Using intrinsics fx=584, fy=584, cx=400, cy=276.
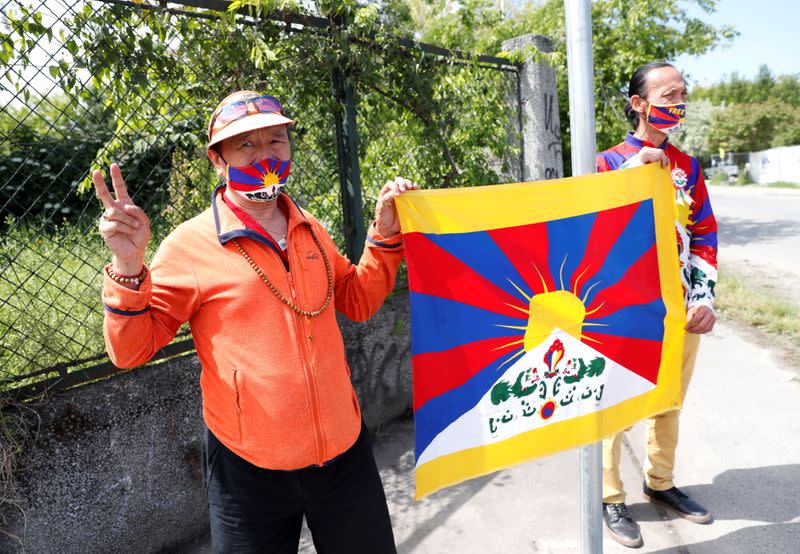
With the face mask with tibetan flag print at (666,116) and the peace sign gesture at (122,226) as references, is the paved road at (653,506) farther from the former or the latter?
the peace sign gesture at (122,226)

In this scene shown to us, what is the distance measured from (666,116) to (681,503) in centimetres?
185

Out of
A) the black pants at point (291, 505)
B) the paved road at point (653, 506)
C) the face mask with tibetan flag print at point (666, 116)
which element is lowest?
the paved road at point (653, 506)

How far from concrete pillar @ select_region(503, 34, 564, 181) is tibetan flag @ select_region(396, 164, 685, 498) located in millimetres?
3060

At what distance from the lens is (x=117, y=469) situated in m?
2.51

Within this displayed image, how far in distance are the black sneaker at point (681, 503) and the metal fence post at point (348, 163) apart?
2.08 metres

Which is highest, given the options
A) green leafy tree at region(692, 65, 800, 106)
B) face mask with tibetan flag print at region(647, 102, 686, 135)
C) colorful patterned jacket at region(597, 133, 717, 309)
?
green leafy tree at region(692, 65, 800, 106)

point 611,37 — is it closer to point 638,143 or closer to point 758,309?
point 758,309

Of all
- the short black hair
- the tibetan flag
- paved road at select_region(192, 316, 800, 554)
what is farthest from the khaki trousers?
the short black hair

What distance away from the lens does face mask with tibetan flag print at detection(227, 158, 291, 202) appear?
167 centimetres

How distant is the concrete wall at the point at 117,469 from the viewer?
2293 mm

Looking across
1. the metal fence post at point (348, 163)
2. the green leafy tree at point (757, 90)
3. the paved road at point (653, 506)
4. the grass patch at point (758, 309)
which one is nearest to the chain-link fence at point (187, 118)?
the metal fence post at point (348, 163)

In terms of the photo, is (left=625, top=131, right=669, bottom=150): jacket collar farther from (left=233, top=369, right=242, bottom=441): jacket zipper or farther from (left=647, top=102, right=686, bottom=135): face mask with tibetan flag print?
(left=233, top=369, right=242, bottom=441): jacket zipper

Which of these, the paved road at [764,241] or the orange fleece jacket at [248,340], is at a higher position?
the orange fleece jacket at [248,340]

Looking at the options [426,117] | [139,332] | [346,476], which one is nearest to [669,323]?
[346,476]
